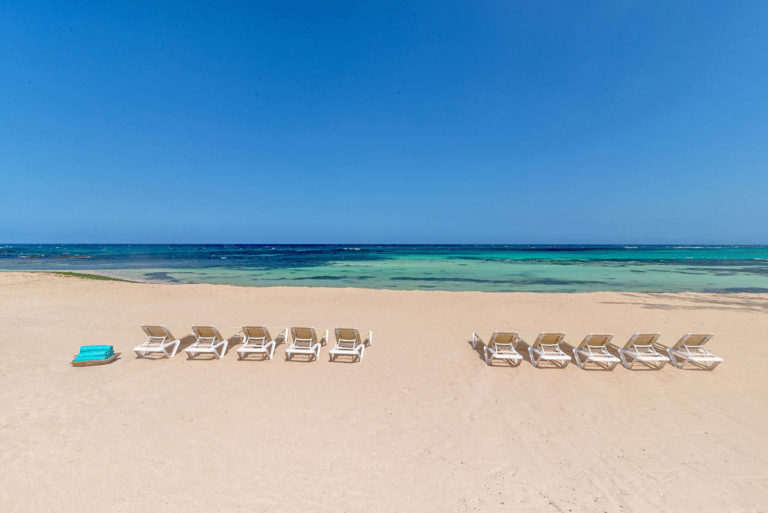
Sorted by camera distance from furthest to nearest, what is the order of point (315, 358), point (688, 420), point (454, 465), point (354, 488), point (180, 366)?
point (315, 358), point (180, 366), point (688, 420), point (454, 465), point (354, 488)

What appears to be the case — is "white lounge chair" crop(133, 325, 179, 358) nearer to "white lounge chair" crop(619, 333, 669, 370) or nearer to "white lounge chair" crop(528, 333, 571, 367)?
"white lounge chair" crop(528, 333, 571, 367)

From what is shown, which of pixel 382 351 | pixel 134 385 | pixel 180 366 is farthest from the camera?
pixel 382 351

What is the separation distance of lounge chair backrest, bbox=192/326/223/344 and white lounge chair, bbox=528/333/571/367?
7843 mm

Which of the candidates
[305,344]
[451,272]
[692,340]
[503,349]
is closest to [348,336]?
[305,344]

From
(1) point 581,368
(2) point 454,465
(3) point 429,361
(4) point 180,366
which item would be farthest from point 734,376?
(4) point 180,366

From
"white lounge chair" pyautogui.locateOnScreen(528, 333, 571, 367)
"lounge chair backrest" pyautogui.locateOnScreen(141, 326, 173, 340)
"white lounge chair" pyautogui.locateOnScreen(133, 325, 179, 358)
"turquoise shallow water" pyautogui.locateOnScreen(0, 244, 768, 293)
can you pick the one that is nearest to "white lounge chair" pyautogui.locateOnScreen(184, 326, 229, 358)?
"white lounge chair" pyautogui.locateOnScreen(133, 325, 179, 358)

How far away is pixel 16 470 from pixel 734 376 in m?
12.6

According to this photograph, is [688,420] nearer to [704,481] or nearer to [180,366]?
[704,481]

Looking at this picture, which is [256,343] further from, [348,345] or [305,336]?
[348,345]

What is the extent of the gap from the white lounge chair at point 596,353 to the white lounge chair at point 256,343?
24.5 feet

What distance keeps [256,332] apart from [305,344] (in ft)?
4.25

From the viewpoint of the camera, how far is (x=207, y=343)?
8516 millimetres

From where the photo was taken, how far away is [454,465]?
13.5 ft

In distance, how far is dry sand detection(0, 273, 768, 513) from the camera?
3.63m
